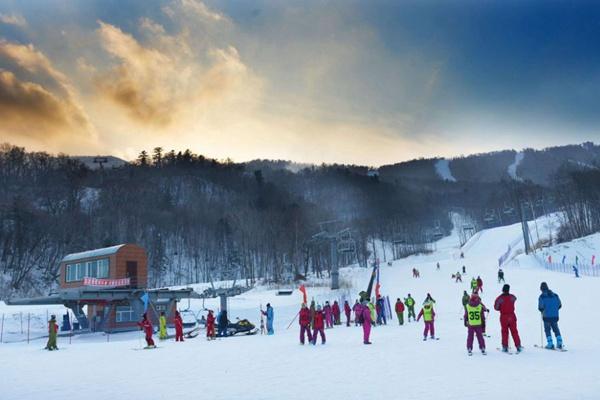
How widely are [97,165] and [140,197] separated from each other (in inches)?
1831

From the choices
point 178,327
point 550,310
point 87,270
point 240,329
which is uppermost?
point 87,270

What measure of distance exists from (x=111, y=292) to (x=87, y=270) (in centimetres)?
681

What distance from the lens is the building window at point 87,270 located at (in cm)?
3794

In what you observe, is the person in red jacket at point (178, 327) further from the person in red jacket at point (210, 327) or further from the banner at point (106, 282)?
the banner at point (106, 282)

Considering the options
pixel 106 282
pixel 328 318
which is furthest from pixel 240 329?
pixel 106 282

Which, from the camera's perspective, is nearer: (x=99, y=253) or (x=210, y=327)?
(x=210, y=327)

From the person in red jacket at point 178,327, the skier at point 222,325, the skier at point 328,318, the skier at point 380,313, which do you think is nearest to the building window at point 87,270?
the skier at point 222,325

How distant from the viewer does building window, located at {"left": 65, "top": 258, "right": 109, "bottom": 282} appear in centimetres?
3794

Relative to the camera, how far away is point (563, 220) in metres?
102

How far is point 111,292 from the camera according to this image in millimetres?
33906

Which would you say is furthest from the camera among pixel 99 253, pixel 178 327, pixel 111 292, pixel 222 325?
pixel 99 253

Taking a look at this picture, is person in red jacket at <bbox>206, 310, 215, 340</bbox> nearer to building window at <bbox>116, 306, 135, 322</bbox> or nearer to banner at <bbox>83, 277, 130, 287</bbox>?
banner at <bbox>83, 277, 130, 287</bbox>

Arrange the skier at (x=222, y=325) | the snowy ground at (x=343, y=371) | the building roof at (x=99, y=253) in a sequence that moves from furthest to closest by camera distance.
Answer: the building roof at (x=99, y=253), the skier at (x=222, y=325), the snowy ground at (x=343, y=371)

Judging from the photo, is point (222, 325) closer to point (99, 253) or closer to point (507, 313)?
point (507, 313)
